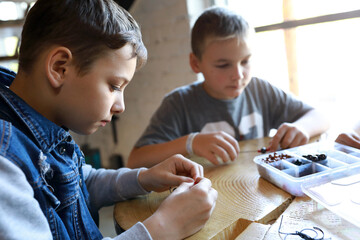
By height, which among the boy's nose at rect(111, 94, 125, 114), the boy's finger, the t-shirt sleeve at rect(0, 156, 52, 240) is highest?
the boy's nose at rect(111, 94, 125, 114)

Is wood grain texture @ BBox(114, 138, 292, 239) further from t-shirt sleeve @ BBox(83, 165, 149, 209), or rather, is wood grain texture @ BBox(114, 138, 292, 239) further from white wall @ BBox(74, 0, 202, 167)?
white wall @ BBox(74, 0, 202, 167)

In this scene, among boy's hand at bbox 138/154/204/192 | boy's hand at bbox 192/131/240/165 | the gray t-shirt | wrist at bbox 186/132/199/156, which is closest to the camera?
boy's hand at bbox 138/154/204/192

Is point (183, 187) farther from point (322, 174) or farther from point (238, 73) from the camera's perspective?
point (238, 73)

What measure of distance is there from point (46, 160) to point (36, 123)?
0.23 feet

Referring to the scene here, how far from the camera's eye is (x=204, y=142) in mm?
960

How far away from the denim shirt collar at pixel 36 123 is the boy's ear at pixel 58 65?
7cm

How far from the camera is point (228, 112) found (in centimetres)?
133

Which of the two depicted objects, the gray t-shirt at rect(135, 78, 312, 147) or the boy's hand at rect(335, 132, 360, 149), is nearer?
the boy's hand at rect(335, 132, 360, 149)

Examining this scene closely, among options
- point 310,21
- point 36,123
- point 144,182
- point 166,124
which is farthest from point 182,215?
point 310,21

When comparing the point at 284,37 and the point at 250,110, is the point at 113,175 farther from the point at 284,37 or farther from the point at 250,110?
the point at 284,37

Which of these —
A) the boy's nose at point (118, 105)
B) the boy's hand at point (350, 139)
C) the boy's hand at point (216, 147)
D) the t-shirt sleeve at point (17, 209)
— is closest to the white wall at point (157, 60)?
the boy's hand at point (216, 147)

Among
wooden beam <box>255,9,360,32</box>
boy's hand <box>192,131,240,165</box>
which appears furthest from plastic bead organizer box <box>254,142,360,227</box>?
wooden beam <box>255,9,360,32</box>

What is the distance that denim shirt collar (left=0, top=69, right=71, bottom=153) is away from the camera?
559 millimetres

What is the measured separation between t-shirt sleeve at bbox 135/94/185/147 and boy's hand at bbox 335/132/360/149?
24.0 inches
